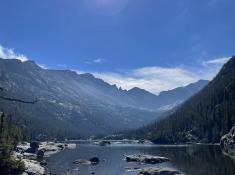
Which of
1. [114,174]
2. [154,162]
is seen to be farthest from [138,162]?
[114,174]

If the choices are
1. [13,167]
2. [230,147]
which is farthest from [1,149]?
[230,147]

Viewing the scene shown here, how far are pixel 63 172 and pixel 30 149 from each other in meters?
83.0

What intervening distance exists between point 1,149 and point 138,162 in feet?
206

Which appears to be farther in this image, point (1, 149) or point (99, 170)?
point (99, 170)

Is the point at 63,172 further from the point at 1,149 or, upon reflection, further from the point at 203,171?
the point at 203,171

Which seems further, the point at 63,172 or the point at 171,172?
the point at 63,172

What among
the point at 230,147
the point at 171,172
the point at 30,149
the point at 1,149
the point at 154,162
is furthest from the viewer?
the point at 30,149

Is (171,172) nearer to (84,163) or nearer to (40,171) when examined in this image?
(40,171)

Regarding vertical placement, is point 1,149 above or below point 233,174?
above

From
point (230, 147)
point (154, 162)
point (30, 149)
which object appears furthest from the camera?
point (30, 149)

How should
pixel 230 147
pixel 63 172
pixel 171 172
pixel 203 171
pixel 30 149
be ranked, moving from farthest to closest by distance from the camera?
pixel 30 149
pixel 230 147
pixel 63 172
pixel 203 171
pixel 171 172

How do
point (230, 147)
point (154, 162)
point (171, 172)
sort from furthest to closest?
point (230, 147), point (154, 162), point (171, 172)

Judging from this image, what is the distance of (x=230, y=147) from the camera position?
178 m

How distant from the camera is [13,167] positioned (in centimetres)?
9044
